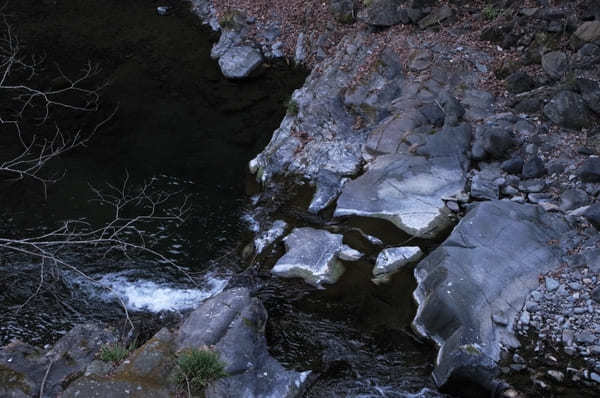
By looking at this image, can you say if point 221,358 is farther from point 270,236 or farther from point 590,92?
point 590,92

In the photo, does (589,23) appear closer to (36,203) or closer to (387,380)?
(387,380)

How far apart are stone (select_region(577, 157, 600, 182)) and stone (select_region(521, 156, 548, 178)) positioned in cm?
62

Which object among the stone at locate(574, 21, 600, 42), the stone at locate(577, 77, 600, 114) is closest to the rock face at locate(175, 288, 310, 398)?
the stone at locate(577, 77, 600, 114)

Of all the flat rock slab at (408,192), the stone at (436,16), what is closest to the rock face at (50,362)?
the flat rock slab at (408,192)

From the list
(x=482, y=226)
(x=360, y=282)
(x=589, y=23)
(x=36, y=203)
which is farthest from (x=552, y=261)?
(x=36, y=203)

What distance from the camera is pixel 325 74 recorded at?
14.2m

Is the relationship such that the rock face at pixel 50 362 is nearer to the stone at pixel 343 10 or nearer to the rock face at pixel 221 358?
the rock face at pixel 221 358

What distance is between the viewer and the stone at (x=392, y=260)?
8.54 m

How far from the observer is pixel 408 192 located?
32.3 ft

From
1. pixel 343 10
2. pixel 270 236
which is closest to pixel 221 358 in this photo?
pixel 270 236

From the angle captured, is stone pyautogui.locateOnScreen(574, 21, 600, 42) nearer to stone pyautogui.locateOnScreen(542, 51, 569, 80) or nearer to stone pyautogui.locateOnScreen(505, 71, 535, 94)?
stone pyautogui.locateOnScreen(542, 51, 569, 80)

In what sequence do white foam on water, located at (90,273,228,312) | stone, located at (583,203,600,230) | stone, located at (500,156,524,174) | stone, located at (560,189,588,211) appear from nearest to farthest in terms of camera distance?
stone, located at (583,203,600,230)
white foam on water, located at (90,273,228,312)
stone, located at (560,189,588,211)
stone, located at (500,156,524,174)

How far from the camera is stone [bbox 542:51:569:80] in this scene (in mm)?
11156

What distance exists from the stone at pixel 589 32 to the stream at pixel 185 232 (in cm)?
666
